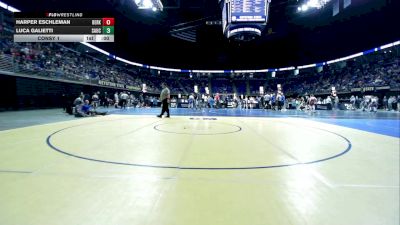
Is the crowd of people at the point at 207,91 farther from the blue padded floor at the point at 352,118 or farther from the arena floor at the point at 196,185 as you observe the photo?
the arena floor at the point at 196,185

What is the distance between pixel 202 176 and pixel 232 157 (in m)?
1.09

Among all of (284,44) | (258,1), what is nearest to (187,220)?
(258,1)

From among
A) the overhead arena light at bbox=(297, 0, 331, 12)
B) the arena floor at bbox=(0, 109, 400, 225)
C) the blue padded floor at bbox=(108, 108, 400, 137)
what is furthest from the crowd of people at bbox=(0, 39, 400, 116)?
the arena floor at bbox=(0, 109, 400, 225)

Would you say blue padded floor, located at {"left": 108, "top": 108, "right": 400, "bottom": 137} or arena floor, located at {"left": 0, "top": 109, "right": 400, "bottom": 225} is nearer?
arena floor, located at {"left": 0, "top": 109, "right": 400, "bottom": 225}

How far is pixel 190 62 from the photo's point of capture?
48.3 meters

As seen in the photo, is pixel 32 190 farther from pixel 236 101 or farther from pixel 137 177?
pixel 236 101

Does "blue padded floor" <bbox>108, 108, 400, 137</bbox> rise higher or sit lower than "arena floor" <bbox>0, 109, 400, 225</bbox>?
lower
